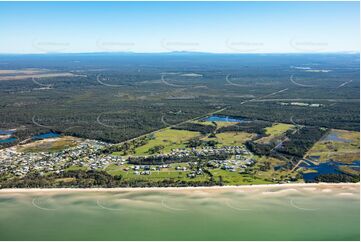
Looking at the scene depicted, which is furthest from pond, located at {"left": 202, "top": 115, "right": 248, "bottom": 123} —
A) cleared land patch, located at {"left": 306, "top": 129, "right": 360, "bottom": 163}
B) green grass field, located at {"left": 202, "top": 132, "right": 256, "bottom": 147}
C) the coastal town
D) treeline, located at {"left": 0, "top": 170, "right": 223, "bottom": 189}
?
treeline, located at {"left": 0, "top": 170, "right": 223, "bottom": 189}

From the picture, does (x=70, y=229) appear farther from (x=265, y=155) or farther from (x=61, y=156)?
(x=265, y=155)

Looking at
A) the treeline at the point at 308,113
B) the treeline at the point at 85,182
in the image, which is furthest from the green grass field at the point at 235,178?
the treeline at the point at 308,113

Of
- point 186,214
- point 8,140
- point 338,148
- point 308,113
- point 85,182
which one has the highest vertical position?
point 308,113

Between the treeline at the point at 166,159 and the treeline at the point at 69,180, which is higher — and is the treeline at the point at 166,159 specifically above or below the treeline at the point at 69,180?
above

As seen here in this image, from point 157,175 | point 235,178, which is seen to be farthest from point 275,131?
point 157,175

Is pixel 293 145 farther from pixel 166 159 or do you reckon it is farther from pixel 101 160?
pixel 101 160

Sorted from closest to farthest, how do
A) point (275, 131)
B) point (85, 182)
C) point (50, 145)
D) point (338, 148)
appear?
point (85, 182)
point (338, 148)
point (50, 145)
point (275, 131)

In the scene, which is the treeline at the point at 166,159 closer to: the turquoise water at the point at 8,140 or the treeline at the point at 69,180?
the treeline at the point at 69,180

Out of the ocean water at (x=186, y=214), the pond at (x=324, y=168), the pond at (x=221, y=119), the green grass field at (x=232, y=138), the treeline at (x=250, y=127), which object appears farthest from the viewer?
the pond at (x=221, y=119)

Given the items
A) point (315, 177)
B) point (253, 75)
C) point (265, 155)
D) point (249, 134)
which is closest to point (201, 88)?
point (253, 75)
